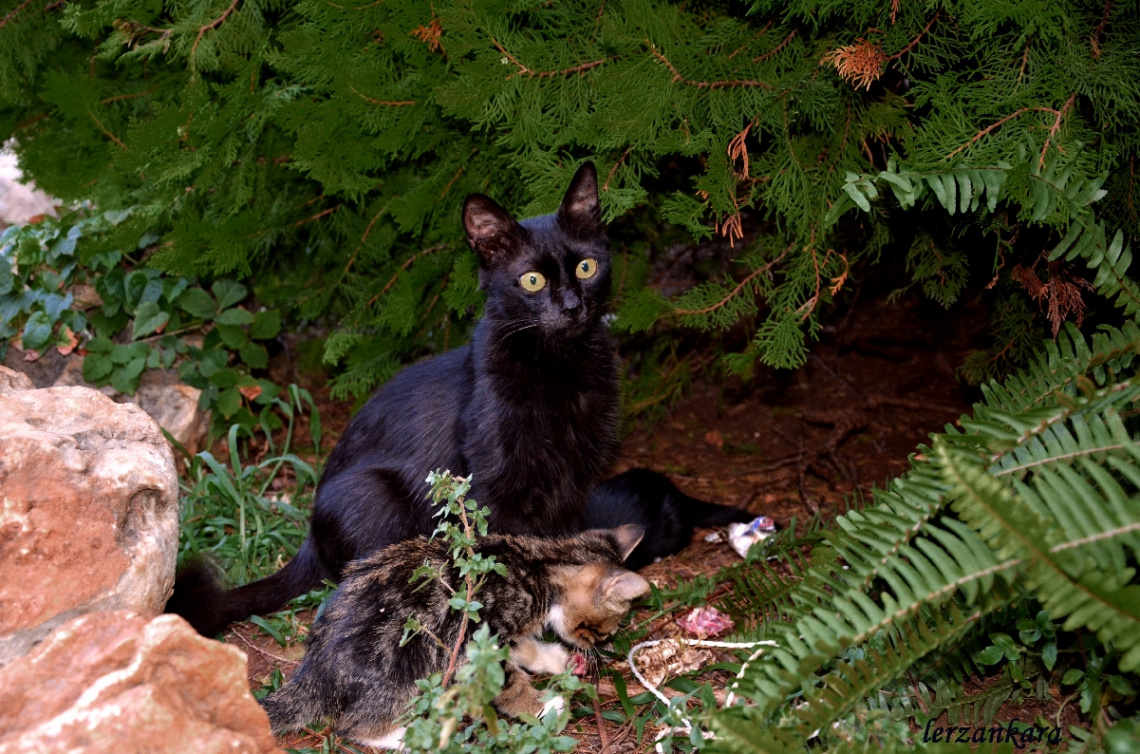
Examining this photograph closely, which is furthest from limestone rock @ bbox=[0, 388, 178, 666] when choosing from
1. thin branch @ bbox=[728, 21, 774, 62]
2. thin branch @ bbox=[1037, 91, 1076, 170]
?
thin branch @ bbox=[1037, 91, 1076, 170]

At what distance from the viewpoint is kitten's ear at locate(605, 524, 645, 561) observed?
347cm

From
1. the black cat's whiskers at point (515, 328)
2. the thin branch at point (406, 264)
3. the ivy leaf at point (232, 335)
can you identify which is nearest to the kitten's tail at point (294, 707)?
the black cat's whiskers at point (515, 328)

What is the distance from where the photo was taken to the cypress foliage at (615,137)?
3.10 meters

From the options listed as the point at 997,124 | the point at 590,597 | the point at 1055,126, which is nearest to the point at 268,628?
the point at 590,597

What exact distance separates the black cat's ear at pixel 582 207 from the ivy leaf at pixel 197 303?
7.90ft

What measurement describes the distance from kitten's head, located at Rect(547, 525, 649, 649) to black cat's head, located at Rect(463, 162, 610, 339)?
0.91 meters

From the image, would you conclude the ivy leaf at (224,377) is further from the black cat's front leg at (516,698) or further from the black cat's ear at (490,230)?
the black cat's front leg at (516,698)

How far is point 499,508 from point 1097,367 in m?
2.08

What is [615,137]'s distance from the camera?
3.30 meters

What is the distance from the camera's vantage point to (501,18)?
363 cm

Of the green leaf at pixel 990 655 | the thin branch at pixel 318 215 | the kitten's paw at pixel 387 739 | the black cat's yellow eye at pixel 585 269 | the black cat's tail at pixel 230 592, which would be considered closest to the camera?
the green leaf at pixel 990 655

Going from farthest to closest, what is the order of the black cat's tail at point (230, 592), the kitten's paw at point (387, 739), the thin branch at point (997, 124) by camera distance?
the black cat's tail at point (230, 592), the thin branch at point (997, 124), the kitten's paw at point (387, 739)

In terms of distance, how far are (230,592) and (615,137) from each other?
7.58 feet

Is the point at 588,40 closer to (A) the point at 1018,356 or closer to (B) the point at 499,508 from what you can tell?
(B) the point at 499,508
